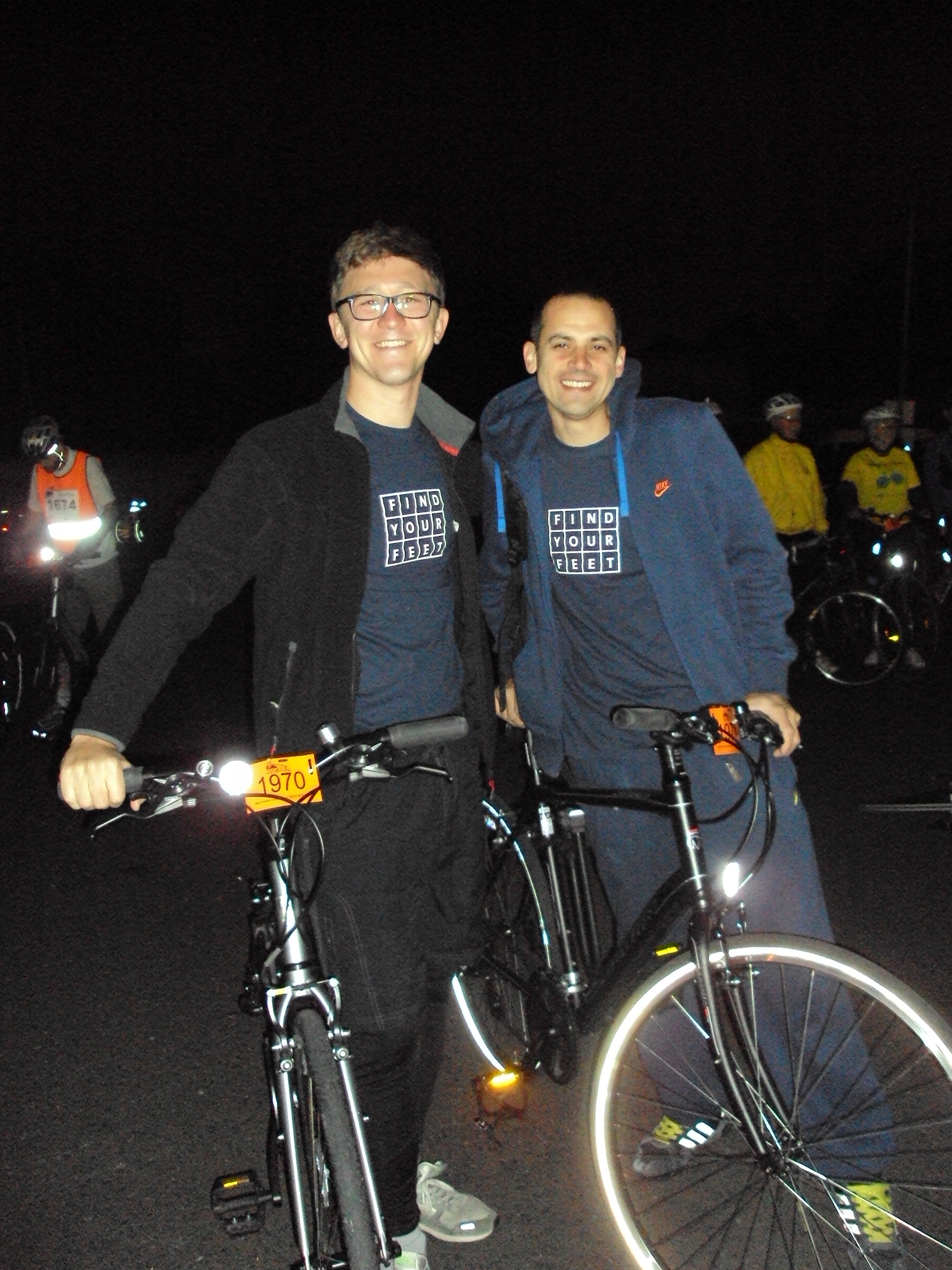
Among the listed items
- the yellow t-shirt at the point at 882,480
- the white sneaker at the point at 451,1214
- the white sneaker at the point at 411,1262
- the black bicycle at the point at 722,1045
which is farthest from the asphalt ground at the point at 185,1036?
the yellow t-shirt at the point at 882,480

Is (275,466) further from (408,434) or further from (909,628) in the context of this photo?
(909,628)

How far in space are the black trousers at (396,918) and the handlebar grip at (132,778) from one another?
0.43 meters

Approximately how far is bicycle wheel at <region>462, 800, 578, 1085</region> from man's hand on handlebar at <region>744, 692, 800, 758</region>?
0.81 m

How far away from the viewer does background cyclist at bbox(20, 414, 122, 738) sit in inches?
322

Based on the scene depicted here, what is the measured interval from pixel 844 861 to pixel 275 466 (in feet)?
12.5

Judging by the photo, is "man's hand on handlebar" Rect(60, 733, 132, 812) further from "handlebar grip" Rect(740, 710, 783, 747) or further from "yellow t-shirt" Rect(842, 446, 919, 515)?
"yellow t-shirt" Rect(842, 446, 919, 515)

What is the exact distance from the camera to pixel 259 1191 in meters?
2.83

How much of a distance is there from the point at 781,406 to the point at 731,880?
6.90m

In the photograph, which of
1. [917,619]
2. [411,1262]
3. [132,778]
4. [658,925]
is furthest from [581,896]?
[917,619]

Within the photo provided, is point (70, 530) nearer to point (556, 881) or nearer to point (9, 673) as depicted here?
point (9, 673)

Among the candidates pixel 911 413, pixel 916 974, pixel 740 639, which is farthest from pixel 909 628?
pixel 911 413

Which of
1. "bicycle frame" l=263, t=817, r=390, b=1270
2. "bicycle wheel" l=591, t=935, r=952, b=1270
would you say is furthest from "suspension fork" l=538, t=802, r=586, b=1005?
"bicycle frame" l=263, t=817, r=390, b=1270

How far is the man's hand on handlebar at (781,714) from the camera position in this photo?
9.48 ft

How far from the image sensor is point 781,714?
290cm
